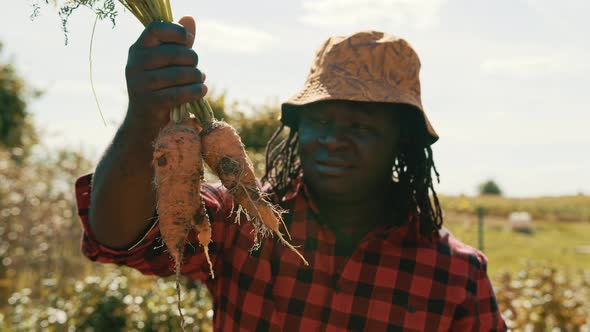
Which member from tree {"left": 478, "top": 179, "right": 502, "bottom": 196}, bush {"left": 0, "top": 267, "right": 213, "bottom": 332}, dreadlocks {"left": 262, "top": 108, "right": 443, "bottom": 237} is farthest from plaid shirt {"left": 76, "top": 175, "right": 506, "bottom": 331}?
tree {"left": 478, "top": 179, "right": 502, "bottom": 196}

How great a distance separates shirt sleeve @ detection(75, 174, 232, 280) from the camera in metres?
1.78

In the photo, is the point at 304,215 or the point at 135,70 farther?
the point at 304,215

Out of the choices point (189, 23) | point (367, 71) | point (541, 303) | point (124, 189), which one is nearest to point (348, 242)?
point (367, 71)

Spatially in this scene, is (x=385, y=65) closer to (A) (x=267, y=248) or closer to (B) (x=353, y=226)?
(B) (x=353, y=226)

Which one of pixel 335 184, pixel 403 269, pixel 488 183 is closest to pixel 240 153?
pixel 335 184

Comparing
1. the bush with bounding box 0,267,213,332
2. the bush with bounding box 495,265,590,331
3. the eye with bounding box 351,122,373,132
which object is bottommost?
the bush with bounding box 495,265,590,331

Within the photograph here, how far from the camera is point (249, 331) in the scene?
77.3 inches

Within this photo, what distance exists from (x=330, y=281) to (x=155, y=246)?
0.57 metres

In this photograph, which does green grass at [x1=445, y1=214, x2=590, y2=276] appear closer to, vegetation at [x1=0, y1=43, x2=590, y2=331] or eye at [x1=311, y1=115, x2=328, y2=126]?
vegetation at [x1=0, y1=43, x2=590, y2=331]

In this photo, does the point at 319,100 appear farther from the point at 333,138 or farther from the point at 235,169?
the point at 235,169

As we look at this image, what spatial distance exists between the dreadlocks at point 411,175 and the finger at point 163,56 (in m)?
0.85

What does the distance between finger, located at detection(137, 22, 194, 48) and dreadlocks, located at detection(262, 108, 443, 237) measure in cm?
87

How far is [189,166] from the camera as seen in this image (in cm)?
166

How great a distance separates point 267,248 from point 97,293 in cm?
195
